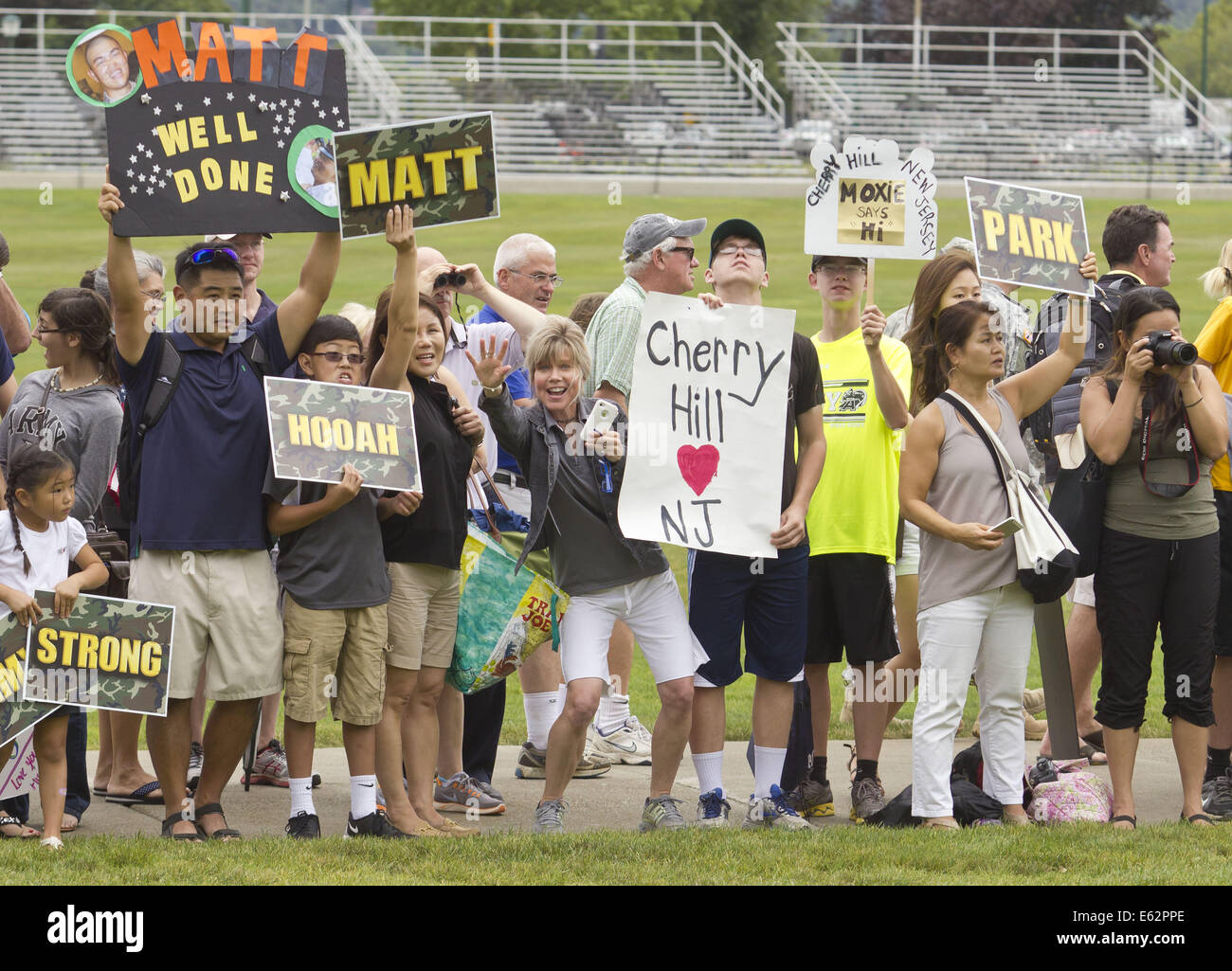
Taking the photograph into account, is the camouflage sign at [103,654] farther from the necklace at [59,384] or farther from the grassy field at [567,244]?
the grassy field at [567,244]

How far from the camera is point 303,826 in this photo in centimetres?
597

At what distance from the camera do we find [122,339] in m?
5.77

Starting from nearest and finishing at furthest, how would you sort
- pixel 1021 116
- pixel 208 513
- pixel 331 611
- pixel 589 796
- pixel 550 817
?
pixel 208 513, pixel 331 611, pixel 550 817, pixel 589 796, pixel 1021 116

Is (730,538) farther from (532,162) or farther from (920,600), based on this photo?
(532,162)

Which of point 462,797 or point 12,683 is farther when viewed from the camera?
point 462,797

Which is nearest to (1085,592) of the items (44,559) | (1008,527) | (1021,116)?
(1008,527)

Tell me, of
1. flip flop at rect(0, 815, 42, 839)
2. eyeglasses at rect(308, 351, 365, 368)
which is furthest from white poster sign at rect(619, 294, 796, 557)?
flip flop at rect(0, 815, 42, 839)

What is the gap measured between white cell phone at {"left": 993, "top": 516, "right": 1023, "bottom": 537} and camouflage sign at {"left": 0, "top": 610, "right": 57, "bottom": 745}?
139 inches

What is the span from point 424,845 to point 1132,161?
4359 cm

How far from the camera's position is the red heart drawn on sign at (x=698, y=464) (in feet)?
20.7

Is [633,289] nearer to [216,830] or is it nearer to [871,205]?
[871,205]

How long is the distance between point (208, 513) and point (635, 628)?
1.66m

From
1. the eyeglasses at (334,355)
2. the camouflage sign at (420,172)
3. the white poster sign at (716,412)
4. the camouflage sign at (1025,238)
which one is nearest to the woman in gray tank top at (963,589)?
the camouflage sign at (1025,238)

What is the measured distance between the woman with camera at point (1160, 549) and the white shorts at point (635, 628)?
1774mm
